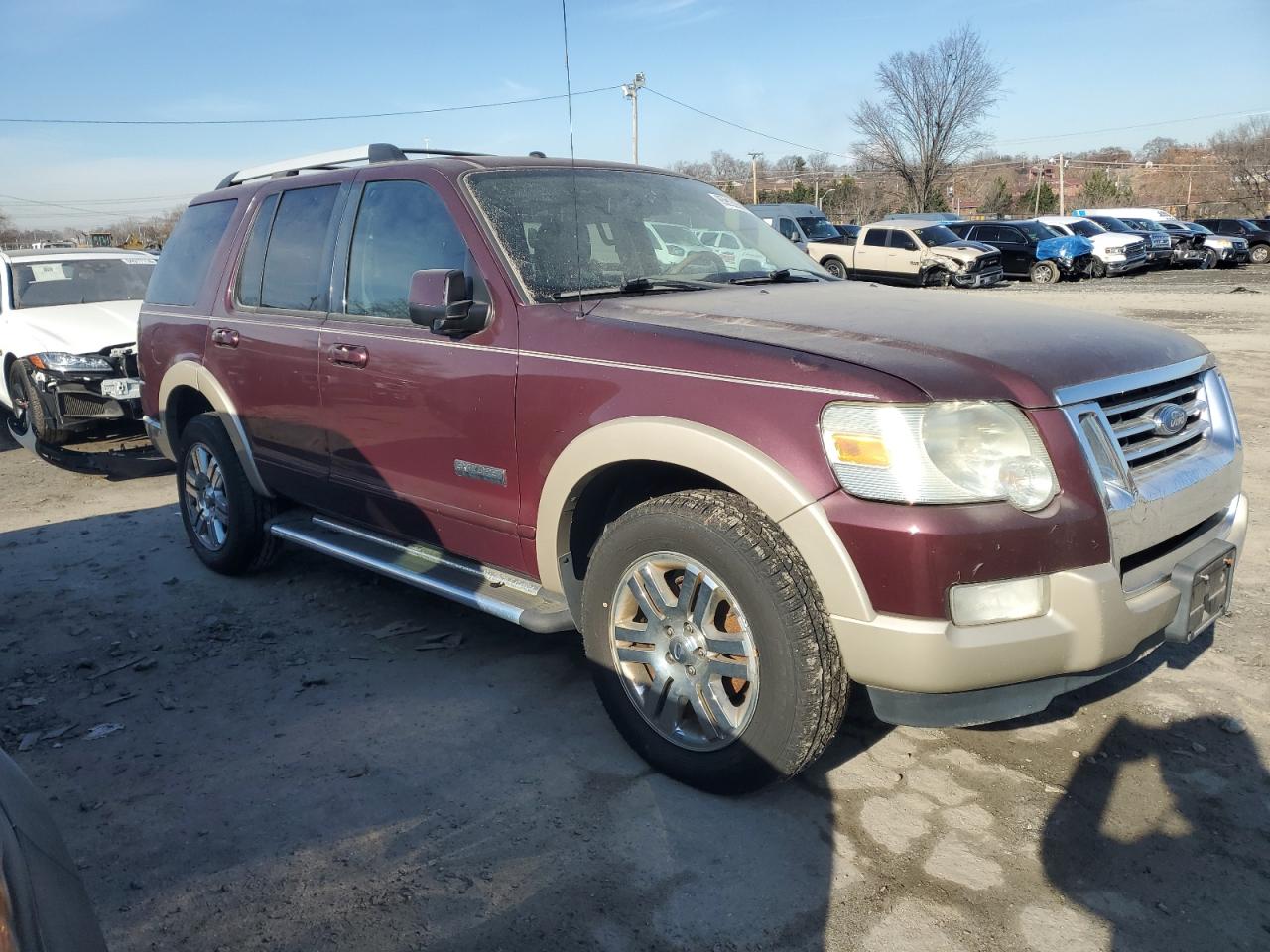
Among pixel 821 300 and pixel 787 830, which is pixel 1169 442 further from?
pixel 787 830

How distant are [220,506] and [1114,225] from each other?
101 feet

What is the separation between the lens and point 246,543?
5.11 metres

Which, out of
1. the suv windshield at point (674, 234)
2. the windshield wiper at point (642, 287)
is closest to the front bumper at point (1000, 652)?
the windshield wiper at point (642, 287)

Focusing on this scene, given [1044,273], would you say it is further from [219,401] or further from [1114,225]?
[219,401]

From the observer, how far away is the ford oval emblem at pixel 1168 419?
2.92 m

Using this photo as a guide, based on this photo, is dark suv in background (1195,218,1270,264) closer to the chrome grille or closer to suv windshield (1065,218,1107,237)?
suv windshield (1065,218,1107,237)

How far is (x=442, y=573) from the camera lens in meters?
3.82

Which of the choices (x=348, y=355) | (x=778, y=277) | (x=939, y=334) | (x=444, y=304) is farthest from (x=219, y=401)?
(x=939, y=334)

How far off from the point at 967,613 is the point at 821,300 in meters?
1.39

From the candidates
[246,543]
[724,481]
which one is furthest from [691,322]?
[246,543]

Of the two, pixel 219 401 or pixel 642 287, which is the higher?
pixel 642 287

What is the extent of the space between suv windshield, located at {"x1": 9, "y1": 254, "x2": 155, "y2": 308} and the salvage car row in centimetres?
1591

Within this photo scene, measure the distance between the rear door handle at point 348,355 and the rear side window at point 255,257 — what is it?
0.89m

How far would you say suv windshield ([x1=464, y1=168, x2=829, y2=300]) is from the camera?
3.62 metres
